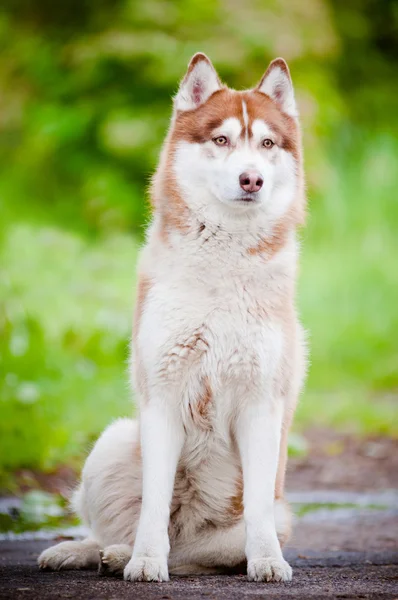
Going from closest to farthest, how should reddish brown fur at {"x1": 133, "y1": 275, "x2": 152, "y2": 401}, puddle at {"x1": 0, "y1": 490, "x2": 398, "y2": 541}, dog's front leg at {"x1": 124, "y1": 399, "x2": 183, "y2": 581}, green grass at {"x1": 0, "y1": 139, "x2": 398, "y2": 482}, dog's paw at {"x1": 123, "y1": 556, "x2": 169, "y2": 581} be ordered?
1. dog's paw at {"x1": 123, "y1": 556, "x2": 169, "y2": 581}
2. dog's front leg at {"x1": 124, "y1": 399, "x2": 183, "y2": 581}
3. reddish brown fur at {"x1": 133, "y1": 275, "x2": 152, "y2": 401}
4. puddle at {"x1": 0, "y1": 490, "x2": 398, "y2": 541}
5. green grass at {"x1": 0, "y1": 139, "x2": 398, "y2": 482}

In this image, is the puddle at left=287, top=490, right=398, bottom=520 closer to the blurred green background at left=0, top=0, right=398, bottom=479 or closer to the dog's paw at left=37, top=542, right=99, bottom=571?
the dog's paw at left=37, top=542, right=99, bottom=571

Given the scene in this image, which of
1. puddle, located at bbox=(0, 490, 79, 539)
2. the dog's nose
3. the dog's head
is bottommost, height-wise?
puddle, located at bbox=(0, 490, 79, 539)

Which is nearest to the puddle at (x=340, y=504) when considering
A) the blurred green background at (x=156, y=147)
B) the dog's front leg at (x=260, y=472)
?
the dog's front leg at (x=260, y=472)

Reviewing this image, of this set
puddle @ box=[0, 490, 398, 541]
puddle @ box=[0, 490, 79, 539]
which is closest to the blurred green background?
puddle @ box=[0, 490, 398, 541]

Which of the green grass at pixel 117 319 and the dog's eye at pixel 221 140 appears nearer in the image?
the dog's eye at pixel 221 140

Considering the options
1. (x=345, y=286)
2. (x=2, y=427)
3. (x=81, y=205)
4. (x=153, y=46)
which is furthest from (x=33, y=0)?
(x=2, y=427)

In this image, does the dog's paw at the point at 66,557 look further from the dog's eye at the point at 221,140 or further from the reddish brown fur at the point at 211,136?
the dog's eye at the point at 221,140

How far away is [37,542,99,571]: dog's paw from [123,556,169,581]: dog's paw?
451 millimetres

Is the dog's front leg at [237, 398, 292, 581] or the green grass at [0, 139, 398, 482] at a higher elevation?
the green grass at [0, 139, 398, 482]

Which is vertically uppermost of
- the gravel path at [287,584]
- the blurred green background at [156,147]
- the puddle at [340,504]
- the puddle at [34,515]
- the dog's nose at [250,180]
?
the blurred green background at [156,147]

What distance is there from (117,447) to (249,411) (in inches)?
28.6

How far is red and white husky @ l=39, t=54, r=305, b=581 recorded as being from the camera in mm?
3680

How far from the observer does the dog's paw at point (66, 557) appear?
386 centimetres

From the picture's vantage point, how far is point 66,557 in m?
3.90
